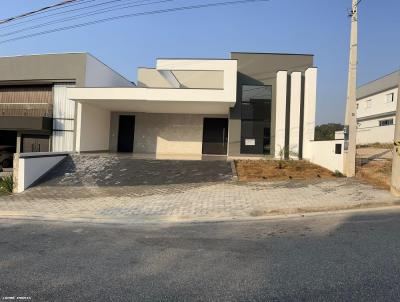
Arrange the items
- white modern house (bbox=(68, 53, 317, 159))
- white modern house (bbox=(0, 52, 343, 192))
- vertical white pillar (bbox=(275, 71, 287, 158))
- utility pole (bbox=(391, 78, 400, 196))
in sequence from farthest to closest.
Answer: vertical white pillar (bbox=(275, 71, 287, 158)) < white modern house (bbox=(0, 52, 343, 192)) < white modern house (bbox=(68, 53, 317, 159)) < utility pole (bbox=(391, 78, 400, 196))

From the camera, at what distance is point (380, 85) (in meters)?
45.6

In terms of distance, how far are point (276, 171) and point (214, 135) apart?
33.6 feet

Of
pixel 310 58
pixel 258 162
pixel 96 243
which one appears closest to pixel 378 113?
pixel 310 58

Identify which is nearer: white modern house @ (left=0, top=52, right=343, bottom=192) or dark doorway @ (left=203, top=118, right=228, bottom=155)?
white modern house @ (left=0, top=52, right=343, bottom=192)

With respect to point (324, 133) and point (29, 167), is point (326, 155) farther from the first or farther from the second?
point (324, 133)

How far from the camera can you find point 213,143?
82.5 ft

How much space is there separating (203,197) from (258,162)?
672 centimetres

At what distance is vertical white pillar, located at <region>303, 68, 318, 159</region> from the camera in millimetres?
20297

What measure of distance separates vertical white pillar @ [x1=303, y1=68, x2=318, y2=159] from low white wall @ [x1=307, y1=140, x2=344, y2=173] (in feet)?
3.77

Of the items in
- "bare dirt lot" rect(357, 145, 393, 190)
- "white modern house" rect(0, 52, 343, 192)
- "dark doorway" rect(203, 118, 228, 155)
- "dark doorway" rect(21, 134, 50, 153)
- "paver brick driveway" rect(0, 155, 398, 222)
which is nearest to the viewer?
"paver brick driveway" rect(0, 155, 398, 222)

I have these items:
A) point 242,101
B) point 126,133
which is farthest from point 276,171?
point 126,133

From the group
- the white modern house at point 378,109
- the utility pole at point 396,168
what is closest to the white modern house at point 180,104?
the utility pole at point 396,168

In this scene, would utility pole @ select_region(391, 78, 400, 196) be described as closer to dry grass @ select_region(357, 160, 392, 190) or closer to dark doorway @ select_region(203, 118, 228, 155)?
dry grass @ select_region(357, 160, 392, 190)

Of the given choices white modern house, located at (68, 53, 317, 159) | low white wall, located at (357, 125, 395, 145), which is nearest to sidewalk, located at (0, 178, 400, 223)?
white modern house, located at (68, 53, 317, 159)
